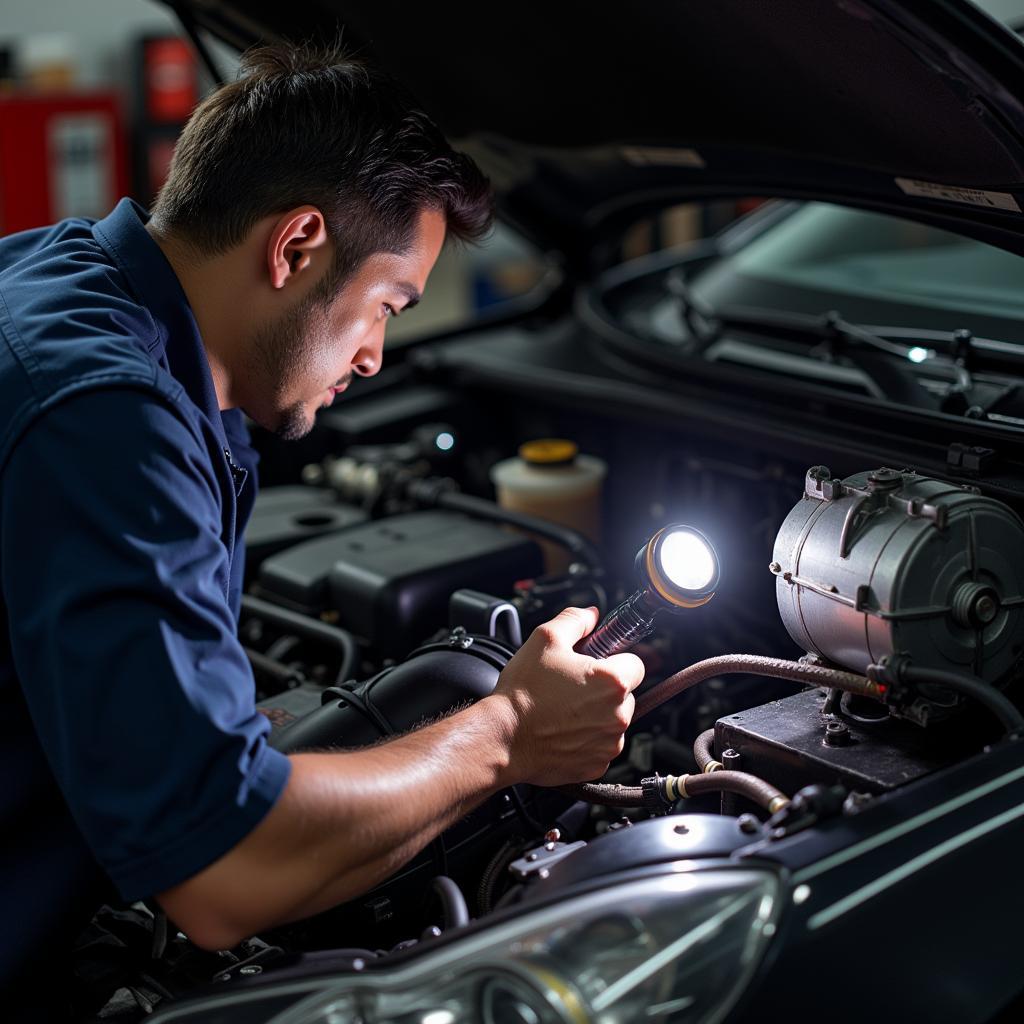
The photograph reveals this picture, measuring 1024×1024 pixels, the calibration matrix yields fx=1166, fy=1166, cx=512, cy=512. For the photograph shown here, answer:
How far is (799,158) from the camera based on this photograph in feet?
5.20

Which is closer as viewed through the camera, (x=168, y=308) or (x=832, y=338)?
(x=168, y=308)

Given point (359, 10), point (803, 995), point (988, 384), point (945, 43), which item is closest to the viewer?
point (803, 995)

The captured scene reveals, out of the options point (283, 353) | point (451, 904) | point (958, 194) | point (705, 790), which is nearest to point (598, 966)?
point (451, 904)

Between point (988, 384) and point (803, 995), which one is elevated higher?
point (988, 384)

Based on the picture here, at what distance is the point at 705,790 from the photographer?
3.63 feet

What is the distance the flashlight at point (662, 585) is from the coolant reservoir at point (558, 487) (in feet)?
2.08

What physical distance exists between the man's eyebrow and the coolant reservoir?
0.58 meters

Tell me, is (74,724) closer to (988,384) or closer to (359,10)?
(988,384)

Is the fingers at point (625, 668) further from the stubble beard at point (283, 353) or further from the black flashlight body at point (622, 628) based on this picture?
the stubble beard at point (283, 353)

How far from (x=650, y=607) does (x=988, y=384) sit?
0.62 metres

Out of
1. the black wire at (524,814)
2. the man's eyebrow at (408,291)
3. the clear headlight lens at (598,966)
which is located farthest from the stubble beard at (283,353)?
the clear headlight lens at (598,966)

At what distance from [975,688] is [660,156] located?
111 cm

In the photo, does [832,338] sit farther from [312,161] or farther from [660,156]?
[312,161]

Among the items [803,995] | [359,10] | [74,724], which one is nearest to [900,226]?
[359,10]
